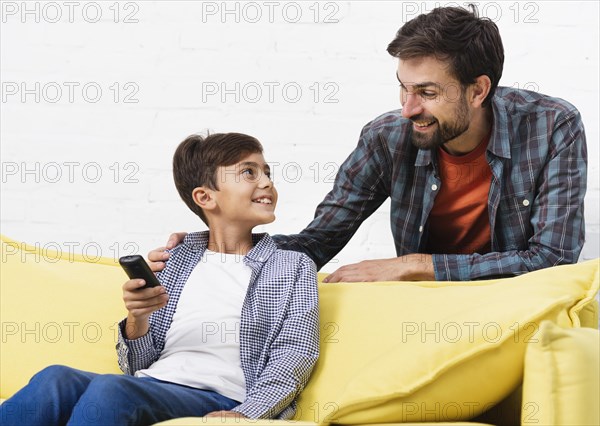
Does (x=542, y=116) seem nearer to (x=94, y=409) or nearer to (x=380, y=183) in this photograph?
(x=380, y=183)

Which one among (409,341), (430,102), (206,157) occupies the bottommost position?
(409,341)

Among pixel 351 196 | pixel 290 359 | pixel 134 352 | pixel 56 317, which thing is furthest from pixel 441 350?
pixel 351 196

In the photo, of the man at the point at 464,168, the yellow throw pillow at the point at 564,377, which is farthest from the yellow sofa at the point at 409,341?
the man at the point at 464,168

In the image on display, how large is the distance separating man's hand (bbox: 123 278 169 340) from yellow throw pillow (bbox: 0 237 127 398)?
175mm

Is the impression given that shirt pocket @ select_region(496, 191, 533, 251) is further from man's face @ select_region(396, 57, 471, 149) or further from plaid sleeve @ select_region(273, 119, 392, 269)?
plaid sleeve @ select_region(273, 119, 392, 269)

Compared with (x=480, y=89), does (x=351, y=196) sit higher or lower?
lower

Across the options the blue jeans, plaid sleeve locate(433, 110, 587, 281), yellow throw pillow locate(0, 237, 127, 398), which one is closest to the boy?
the blue jeans

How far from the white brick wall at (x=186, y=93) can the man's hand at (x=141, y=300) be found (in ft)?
3.34

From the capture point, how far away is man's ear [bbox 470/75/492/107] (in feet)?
7.54

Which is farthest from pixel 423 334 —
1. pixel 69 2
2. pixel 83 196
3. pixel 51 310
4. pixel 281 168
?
pixel 69 2

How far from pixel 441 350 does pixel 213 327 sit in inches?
21.4

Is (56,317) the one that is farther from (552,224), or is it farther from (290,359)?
(552,224)

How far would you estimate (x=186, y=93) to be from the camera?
2768 mm

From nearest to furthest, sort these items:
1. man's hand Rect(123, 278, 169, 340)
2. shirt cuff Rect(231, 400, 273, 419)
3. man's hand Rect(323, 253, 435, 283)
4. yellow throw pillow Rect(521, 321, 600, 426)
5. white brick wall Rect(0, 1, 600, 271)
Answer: yellow throw pillow Rect(521, 321, 600, 426) → shirt cuff Rect(231, 400, 273, 419) → man's hand Rect(123, 278, 169, 340) → man's hand Rect(323, 253, 435, 283) → white brick wall Rect(0, 1, 600, 271)
